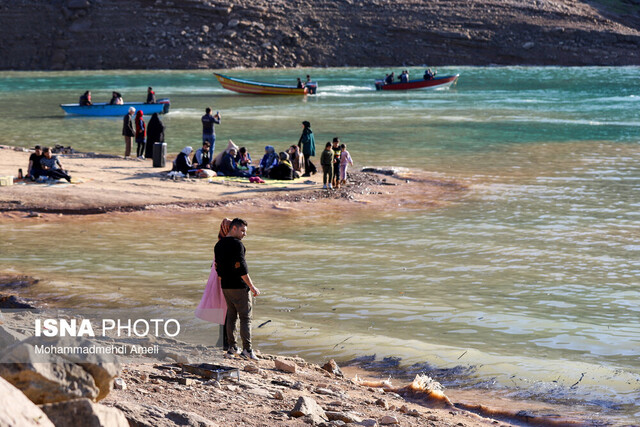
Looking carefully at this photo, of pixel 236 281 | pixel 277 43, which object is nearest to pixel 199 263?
pixel 236 281

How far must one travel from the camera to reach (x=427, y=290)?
1281cm

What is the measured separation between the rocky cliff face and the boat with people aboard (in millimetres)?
38006

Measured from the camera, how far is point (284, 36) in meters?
102

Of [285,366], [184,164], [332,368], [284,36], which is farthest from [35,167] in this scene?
[284,36]

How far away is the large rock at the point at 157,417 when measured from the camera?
5.71m

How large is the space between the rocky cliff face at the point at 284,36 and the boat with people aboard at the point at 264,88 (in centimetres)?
3801

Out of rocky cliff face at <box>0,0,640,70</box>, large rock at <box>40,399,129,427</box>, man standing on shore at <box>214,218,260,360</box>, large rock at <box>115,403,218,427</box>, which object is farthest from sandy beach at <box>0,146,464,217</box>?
rocky cliff face at <box>0,0,640,70</box>

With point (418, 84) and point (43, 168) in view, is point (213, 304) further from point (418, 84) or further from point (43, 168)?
point (418, 84)

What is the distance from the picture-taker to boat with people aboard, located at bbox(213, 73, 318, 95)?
58.7m

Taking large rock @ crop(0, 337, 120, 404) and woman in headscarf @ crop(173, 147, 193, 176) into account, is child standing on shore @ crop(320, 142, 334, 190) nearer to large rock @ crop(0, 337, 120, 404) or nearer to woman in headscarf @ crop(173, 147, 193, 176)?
woman in headscarf @ crop(173, 147, 193, 176)

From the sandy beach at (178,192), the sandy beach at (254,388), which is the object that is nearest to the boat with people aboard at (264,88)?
the sandy beach at (178,192)

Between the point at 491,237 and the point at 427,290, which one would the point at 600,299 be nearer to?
the point at 427,290

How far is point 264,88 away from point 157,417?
54.7 meters

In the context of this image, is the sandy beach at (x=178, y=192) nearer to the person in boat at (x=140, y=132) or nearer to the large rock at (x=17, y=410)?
the person in boat at (x=140, y=132)
